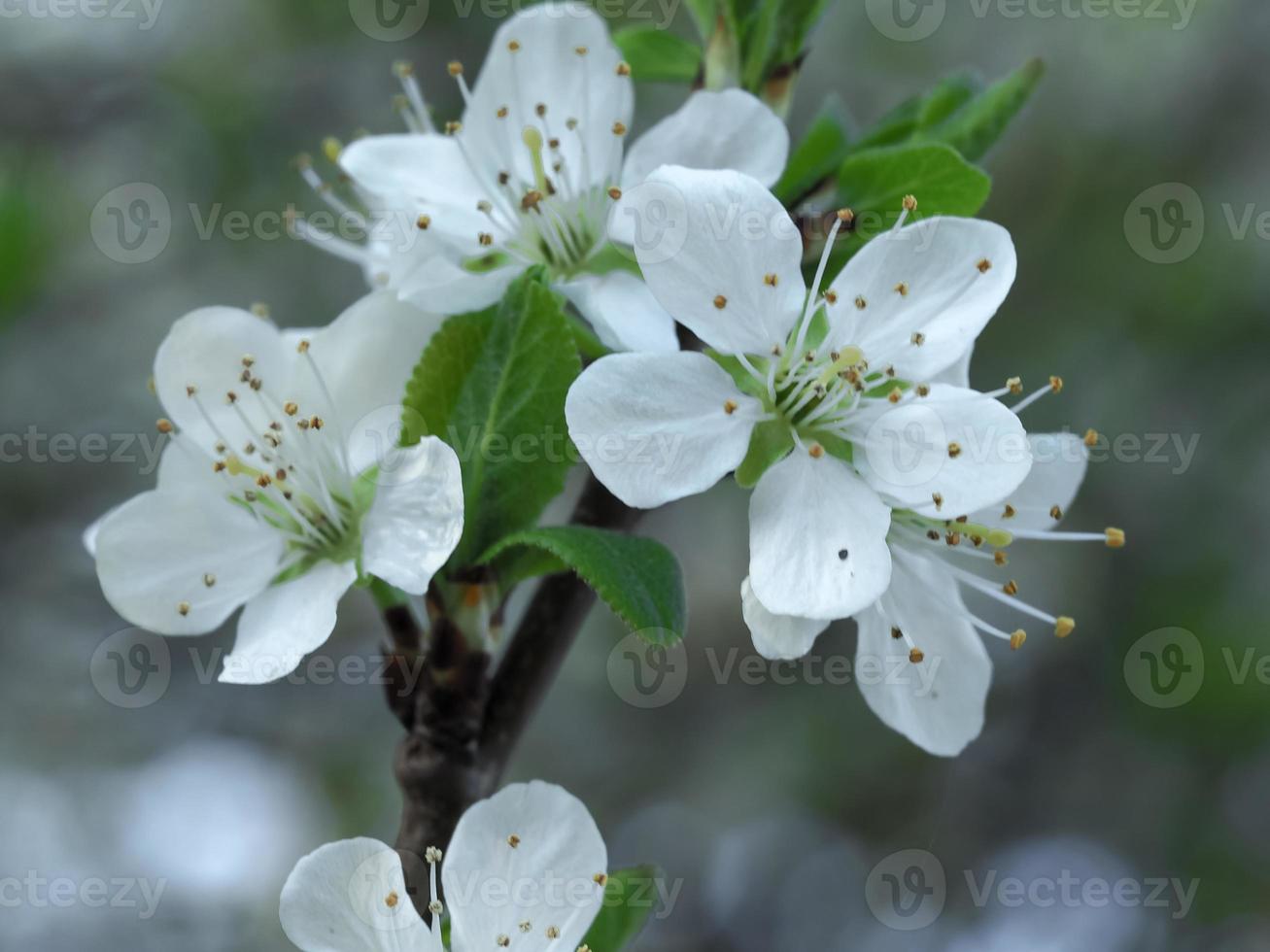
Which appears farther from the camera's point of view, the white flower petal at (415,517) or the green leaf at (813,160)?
the green leaf at (813,160)

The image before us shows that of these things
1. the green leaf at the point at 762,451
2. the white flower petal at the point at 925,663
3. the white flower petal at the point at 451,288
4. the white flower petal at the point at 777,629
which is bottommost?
the white flower petal at the point at 925,663

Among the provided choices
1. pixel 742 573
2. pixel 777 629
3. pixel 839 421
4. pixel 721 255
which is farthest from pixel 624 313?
pixel 742 573

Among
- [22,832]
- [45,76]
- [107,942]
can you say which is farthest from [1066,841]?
[45,76]

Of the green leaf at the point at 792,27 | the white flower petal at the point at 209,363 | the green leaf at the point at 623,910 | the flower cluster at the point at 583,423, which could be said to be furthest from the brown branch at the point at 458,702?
the green leaf at the point at 792,27

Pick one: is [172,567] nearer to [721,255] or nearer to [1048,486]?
[721,255]

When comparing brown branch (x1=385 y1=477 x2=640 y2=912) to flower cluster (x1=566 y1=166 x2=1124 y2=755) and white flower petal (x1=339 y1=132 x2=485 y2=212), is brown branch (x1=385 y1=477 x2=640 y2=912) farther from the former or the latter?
white flower petal (x1=339 y1=132 x2=485 y2=212)

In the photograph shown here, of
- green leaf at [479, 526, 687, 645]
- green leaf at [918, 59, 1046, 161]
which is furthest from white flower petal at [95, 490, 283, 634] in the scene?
green leaf at [918, 59, 1046, 161]

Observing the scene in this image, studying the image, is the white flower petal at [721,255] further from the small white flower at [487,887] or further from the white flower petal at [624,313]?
the small white flower at [487,887]

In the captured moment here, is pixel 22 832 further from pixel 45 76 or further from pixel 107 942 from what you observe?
pixel 45 76
